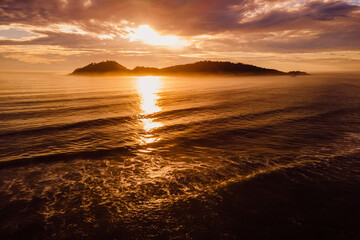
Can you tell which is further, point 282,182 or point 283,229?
point 282,182

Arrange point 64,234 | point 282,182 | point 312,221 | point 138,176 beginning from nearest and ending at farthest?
point 64,234, point 312,221, point 282,182, point 138,176

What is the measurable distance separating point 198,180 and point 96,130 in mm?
14704

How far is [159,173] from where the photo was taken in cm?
1280

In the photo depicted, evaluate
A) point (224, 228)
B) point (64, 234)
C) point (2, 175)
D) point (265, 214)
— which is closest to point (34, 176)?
point (2, 175)

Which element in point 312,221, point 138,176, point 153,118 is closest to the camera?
point 312,221

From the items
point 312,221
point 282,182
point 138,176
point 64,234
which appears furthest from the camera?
point 138,176

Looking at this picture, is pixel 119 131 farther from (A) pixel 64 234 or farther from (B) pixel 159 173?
(A) pixel 64 234

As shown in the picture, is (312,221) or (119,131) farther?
(119,131)

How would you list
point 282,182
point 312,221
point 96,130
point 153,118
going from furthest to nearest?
point 153,118 < point 96,130 < point 282,182 < point 312,221

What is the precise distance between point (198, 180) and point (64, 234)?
6997 mm

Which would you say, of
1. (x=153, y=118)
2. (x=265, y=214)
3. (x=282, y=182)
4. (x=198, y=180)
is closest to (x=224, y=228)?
(x=265, y=214)

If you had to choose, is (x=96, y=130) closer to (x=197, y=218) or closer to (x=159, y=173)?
(x=159, y=173)

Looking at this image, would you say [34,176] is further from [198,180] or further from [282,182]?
[282,182]

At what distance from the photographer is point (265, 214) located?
29.9 feet
